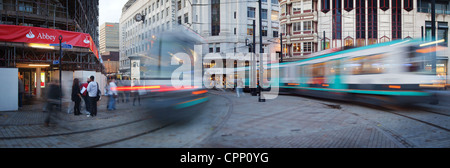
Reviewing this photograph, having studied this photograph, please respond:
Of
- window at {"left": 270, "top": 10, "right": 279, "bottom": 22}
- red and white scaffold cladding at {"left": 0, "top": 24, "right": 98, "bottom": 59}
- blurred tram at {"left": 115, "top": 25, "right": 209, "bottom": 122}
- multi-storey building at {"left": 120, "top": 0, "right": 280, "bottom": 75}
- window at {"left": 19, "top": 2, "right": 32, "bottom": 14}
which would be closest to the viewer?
blurred tram at {"left": 115, "top": 25, "right": 209, "bottom": 122}

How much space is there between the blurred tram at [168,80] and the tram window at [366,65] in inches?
314

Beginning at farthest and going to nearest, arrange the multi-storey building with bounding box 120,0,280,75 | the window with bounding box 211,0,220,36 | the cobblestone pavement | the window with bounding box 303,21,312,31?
the window with bounding box 211,0,220,36 < the multi-storey building with bounding box 120,0,280,75 < the window with bounding box 303,21,312,31 < the cobblestone pavement

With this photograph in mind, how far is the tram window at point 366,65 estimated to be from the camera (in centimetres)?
1215

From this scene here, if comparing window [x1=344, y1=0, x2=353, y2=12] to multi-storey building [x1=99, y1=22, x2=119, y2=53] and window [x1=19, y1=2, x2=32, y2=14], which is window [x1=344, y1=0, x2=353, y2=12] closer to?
window [x1=19, y1=2, x2=32, y2=14]

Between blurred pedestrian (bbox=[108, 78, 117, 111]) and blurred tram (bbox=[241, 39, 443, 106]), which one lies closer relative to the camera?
blurred tram (bbox=[241, 39, 443, 106])

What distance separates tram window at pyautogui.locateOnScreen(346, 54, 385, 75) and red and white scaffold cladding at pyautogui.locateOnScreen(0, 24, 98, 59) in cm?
1671

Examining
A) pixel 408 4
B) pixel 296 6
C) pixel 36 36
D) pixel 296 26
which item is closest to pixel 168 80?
pixel 36 36

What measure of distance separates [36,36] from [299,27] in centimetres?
3711

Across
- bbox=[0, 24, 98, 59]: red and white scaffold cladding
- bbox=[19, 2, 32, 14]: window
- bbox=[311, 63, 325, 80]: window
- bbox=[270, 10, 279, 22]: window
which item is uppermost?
bbox=[270, 10, 279, 22]: window

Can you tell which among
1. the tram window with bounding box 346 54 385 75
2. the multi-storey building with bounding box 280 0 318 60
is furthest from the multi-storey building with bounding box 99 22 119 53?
the tram window with bounding box 346 54 385 75

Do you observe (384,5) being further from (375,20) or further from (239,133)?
(239,133)

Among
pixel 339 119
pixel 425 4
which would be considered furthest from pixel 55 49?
pixel 425 4

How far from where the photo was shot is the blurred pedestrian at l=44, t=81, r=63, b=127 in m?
8.81

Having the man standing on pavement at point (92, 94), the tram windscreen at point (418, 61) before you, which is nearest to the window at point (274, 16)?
the tram windscreen at point (418, 61)
